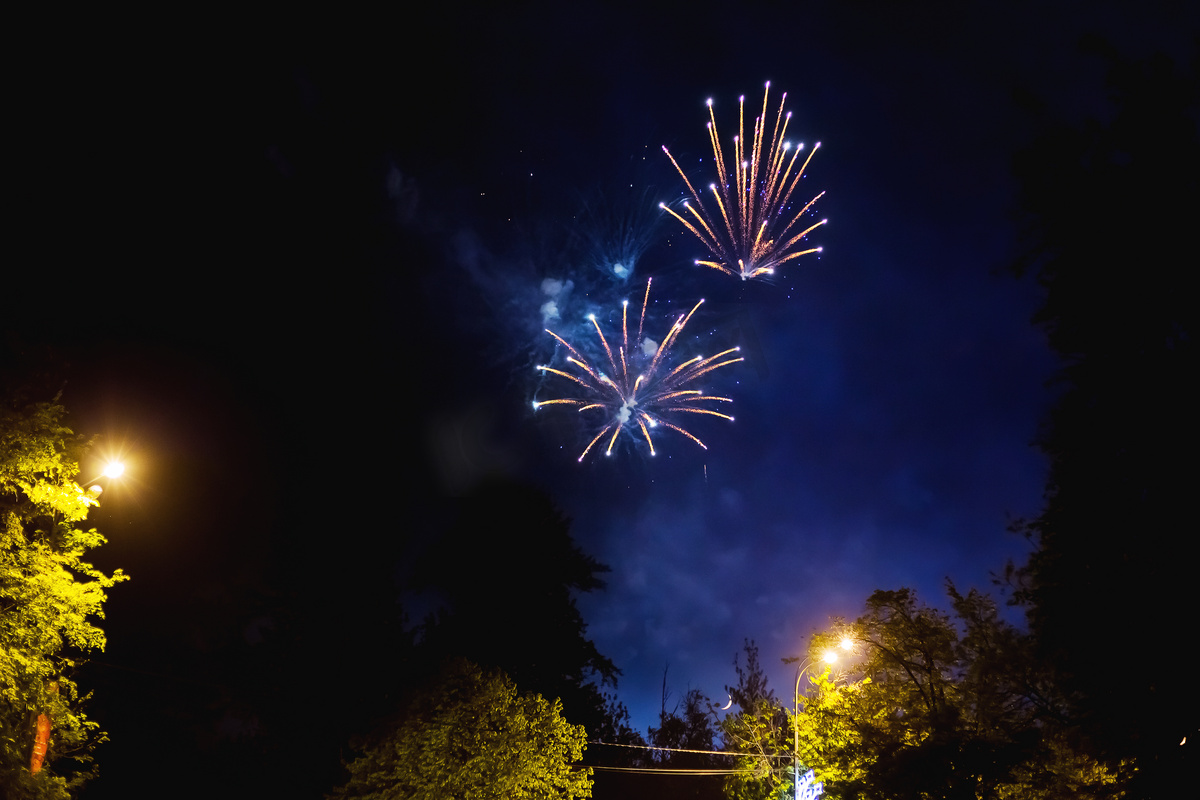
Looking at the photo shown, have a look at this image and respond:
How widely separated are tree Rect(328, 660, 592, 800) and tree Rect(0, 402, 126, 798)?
9.17m

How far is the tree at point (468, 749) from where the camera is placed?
68.7ft

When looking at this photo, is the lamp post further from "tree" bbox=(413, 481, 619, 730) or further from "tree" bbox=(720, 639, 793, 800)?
"tree" bbox=(413, 481, 619, 730)

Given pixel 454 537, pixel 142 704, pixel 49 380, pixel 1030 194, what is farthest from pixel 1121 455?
pixel 142 704

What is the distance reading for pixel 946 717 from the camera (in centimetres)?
1697

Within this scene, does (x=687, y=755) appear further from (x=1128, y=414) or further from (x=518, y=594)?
(x=1128, y=414)

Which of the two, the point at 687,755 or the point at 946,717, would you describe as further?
the point at 687,755

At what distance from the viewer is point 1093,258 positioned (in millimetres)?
10266

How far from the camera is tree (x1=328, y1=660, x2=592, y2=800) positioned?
824 inches

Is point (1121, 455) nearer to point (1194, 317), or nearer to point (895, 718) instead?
point (1194, 317)

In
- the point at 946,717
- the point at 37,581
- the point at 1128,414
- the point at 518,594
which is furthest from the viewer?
the point at 518,594

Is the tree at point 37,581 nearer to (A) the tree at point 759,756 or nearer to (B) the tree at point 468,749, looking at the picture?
(B) the tree at point 468,749

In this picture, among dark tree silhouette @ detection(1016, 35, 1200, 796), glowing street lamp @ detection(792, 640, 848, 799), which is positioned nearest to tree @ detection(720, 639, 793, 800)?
glowing street lamp @ detection(792, 640, 848, 799)

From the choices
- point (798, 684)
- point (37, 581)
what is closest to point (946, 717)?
point (798, 684)

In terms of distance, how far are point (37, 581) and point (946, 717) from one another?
65.2ft
